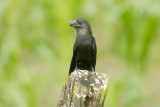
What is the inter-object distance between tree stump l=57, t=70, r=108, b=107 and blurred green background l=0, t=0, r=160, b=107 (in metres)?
1.81

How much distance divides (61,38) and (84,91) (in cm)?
219

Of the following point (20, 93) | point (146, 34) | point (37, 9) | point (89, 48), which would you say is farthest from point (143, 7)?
point (20, 93)

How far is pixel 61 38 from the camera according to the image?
22.2 ft

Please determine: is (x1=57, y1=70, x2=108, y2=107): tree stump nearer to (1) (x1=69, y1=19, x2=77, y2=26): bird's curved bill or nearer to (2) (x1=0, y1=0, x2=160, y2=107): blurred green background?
(1) (x1=69, y1=19, x2=77, y2=26): bird's curved bill

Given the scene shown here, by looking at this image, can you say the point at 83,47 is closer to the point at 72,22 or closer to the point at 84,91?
Answer: the point at 72,22

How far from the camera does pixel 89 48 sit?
22.5 feet

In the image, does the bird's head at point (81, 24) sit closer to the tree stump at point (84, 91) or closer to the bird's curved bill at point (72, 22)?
the bird's curved bill at point (72, 22)

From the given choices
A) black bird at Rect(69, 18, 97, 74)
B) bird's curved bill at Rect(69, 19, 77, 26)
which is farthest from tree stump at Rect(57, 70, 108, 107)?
black bird at Rect(69, 18, 97, 74)

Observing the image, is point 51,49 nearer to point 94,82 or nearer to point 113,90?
point 113,90

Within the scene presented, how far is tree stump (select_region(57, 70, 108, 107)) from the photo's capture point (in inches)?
182

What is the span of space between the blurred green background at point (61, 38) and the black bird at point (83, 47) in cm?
10

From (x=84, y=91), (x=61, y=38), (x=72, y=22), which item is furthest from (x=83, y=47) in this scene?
(x=84, y=91)

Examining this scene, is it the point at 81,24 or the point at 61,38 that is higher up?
the point at 81,24

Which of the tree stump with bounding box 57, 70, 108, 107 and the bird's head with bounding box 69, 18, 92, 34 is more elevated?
the bird's head with bounding box 69, 18, 92, 34
